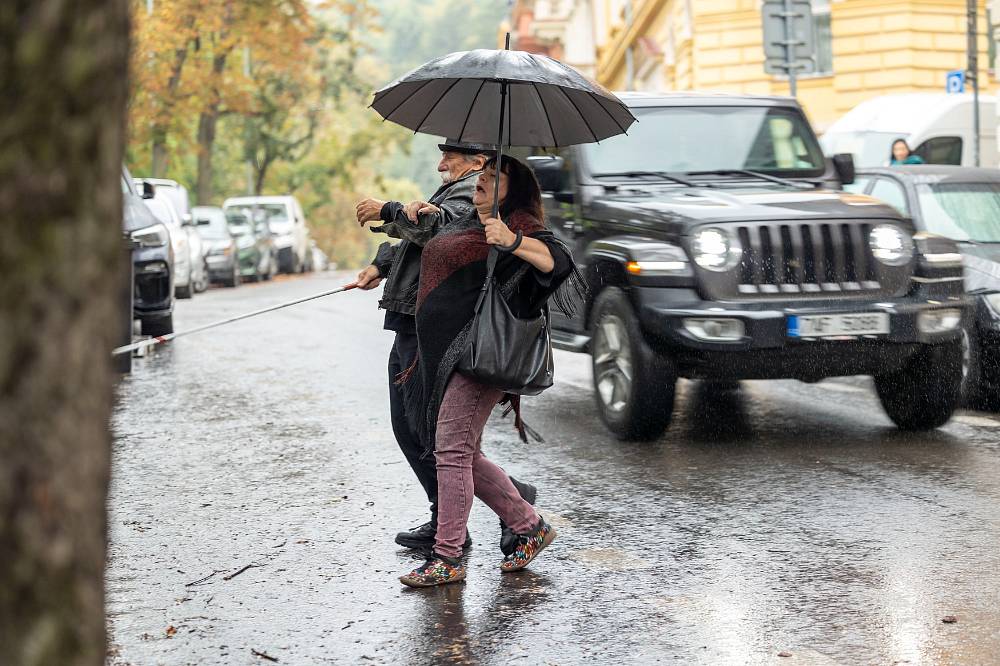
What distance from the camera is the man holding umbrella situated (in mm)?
5445

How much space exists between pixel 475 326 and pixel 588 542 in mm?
1263

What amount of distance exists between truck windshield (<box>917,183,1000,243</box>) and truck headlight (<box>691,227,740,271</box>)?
119 inches

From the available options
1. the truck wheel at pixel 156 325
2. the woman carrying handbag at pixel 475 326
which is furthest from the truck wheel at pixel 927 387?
the truck wheel at pixel 156 325

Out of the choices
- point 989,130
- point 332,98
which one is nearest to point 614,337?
point 989,130

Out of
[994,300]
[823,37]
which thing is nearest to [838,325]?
[994,300]

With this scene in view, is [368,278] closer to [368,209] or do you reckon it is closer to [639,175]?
[368,209]

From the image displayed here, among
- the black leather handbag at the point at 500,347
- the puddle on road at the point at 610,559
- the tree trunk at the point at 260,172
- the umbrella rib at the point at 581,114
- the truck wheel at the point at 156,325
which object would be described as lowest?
the puddle on road at the point at 610,559

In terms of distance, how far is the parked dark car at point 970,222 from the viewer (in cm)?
941

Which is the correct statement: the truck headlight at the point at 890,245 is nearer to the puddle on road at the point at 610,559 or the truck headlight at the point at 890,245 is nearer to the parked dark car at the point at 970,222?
the parked dark car at the point at 970,222

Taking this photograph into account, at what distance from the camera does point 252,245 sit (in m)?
33.7

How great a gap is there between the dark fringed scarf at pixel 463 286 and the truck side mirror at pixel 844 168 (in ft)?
16.1

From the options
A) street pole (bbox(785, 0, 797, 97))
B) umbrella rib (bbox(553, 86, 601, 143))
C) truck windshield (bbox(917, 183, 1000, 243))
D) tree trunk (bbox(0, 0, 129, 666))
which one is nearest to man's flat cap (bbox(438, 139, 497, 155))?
umbrella rib (bbox(553, 86, 601, 143))

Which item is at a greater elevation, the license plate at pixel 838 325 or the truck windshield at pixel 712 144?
the truck windshield at pixel 712 144

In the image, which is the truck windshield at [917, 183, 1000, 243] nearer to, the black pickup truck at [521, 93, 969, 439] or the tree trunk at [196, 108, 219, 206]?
the black pickup truck at [521, 93, 969, 439]
